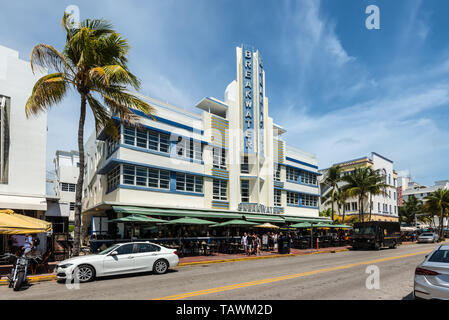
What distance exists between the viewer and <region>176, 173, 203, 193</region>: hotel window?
27.5 m

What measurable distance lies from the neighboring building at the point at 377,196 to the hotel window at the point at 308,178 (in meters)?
15.5

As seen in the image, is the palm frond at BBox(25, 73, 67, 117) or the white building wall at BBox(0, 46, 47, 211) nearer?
the palm frond at BBox(25, 73, 67, 117)

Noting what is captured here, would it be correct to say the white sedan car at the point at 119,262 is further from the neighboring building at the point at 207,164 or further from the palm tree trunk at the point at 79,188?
the neighboring building at the point at 207,164

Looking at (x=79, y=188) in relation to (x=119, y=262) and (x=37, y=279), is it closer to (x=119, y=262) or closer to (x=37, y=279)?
(x=37, y=279)

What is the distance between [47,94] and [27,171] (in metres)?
6.10

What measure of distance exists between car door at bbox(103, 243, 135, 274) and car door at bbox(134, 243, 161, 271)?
225 millimetres

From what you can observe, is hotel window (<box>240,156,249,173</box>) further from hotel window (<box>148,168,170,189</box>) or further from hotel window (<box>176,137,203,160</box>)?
hotel window (<box>148,168,170,189</box>)

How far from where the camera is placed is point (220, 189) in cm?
3069

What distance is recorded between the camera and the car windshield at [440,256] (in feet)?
25.7

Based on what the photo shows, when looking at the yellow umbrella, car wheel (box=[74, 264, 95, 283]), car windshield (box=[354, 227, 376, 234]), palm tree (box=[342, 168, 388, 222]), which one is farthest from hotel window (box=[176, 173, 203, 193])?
palm tree (box=[342, 168, 388, 222])
